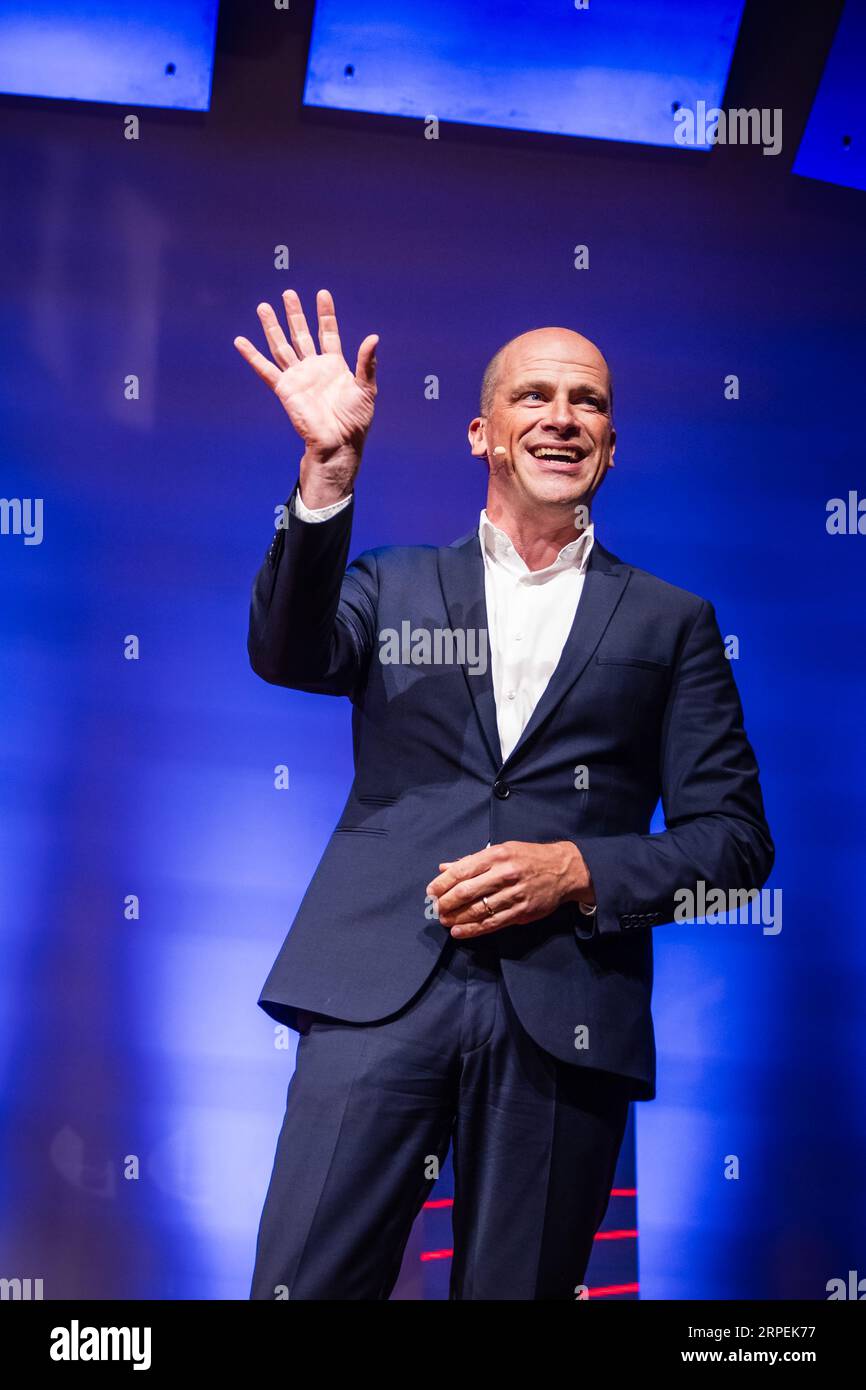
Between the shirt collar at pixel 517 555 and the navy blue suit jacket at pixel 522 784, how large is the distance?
0.06 metres

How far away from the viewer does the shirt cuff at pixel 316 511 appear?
197 cm

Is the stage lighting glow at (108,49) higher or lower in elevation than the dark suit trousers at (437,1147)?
higher

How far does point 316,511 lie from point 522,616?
0.45 meters

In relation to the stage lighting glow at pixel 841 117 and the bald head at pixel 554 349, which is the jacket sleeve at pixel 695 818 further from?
the stage lighting glow at pixel 841 117

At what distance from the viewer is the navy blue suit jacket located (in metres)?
2.03

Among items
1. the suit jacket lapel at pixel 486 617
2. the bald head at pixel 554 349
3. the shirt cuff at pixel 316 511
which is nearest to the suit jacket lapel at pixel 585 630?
the suit jacket lapel at pixel 486 617

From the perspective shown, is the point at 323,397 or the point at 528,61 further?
the point at 528,61

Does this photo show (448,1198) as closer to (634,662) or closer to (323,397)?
(634,662)

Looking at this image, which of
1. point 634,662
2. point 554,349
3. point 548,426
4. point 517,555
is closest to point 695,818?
point 634,662

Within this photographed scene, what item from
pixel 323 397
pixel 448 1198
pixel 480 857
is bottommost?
pixel 448 1198

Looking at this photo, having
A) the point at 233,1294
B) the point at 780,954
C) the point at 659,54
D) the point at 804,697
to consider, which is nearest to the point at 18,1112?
the point at 233,1294

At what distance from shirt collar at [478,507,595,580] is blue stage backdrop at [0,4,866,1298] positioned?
986 mm

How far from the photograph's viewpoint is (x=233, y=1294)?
10.2 ft

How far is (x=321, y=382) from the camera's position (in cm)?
208
